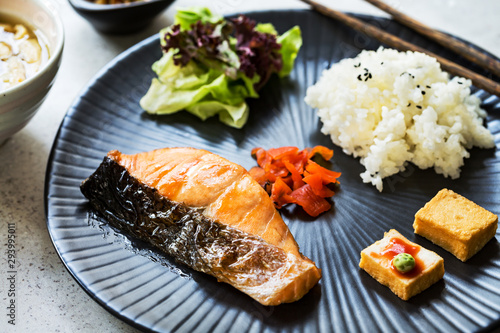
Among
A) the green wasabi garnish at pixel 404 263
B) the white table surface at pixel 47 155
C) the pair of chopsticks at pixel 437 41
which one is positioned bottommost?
the white table surface at pixel 47 155

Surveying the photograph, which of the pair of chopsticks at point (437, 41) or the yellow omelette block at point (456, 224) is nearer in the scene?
the yellow omelette block at point (456, 224)

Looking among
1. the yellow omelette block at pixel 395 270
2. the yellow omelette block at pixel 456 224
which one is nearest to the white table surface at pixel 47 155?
the yellow omelette block at pixel 395 270

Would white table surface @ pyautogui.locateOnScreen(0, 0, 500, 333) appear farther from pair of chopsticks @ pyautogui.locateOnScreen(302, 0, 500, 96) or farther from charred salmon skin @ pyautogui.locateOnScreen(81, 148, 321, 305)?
pair of chopsticks @ pyautogui.locateOnScreen(302, 0, 500, 96)

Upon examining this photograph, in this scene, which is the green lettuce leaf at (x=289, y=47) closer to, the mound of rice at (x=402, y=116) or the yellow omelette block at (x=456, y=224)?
the mound of rice at (x=402, y=116)

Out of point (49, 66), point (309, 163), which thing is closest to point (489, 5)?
point (309, 163)

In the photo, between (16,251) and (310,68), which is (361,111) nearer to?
(310,68)
